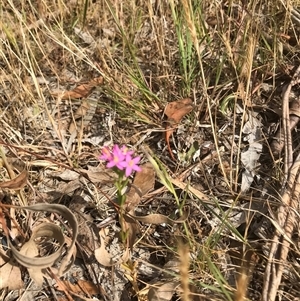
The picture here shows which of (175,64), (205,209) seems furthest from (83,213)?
(175,64)

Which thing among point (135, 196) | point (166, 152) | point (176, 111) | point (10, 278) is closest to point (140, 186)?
point (135, 196)

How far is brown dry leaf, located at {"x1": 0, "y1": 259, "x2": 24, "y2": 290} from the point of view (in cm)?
104

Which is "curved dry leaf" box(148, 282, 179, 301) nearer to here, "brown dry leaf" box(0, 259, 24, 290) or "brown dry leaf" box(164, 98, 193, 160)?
"brown dry leaf" box(0, 259, 24, 290)

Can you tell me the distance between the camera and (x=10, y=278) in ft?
3.42

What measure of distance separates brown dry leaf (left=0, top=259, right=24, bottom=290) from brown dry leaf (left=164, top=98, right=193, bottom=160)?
508 mm

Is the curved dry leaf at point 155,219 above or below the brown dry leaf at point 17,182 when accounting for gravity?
below

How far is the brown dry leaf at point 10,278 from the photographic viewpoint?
1.04m

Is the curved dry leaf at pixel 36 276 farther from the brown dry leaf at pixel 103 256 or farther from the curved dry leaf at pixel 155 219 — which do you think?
the curved dry leaf at pixel 155 219

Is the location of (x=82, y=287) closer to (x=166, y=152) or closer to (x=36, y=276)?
(x=36, y=276)

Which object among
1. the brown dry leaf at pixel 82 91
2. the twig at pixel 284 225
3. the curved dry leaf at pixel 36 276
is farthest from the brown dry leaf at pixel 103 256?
the brown dry leaf at pixel 82 91

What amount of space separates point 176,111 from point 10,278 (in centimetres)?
60

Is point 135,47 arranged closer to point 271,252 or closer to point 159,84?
point 159,84

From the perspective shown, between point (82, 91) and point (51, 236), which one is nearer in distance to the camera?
point (51, 236)

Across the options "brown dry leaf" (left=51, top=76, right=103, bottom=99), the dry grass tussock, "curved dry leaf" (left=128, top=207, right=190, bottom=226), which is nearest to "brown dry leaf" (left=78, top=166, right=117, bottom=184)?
the dry grass tussock
